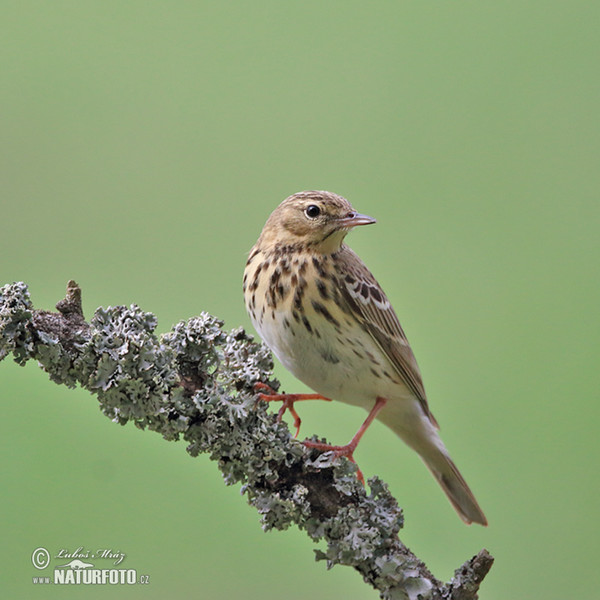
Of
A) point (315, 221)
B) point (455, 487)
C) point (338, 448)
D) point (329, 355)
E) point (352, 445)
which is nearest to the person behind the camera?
point (338, 448)

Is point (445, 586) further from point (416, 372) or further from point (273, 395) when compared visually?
point (416, 372)

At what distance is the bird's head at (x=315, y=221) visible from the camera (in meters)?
3.29

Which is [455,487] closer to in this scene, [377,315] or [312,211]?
[377,315]

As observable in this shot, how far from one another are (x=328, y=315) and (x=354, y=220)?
16.3 inches

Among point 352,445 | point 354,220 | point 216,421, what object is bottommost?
point 216,421

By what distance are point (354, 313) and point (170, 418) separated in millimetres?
1088

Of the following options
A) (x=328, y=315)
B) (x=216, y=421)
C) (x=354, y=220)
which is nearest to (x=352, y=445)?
(x=328, y=315)

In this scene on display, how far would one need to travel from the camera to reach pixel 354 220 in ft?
10.7

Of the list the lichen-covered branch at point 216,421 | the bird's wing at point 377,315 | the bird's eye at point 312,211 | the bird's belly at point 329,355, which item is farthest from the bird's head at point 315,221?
the lichen-covered branch at point 216,421

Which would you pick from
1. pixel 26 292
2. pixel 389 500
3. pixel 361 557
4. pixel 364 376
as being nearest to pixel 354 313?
pixel 364 376

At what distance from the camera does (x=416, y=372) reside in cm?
356

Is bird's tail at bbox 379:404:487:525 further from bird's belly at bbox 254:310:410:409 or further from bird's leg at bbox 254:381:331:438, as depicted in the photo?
bird's leg at bbox 254:381:331:438

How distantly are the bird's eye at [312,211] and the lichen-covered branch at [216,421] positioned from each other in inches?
32.8

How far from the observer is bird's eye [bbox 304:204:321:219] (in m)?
3.30
